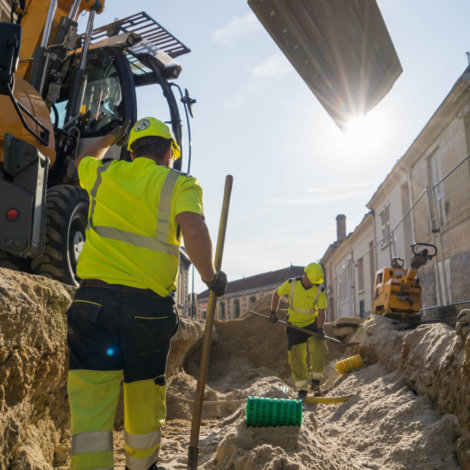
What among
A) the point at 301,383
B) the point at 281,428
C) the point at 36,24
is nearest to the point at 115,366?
the point at 281,428

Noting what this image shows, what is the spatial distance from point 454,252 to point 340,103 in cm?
666

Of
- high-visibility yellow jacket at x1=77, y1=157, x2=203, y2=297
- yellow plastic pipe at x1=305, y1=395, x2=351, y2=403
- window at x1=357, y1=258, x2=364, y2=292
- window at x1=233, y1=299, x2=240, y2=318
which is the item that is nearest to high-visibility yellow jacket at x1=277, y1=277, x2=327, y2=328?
yellow plastic pipe at x1=305, y1=395, x2=351, y2=403

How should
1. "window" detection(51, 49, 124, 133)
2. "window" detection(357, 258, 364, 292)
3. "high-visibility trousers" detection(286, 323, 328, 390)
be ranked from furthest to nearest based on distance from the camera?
"window" detection(357, 258, 364, 292) < "high-visibility trousers" detection(286, 323, 328, 390) < "window" detection(51, 49, 124, 133)

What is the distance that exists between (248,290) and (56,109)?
147ft

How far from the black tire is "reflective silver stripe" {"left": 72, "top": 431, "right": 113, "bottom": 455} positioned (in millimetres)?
2058

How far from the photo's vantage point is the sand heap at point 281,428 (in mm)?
2939

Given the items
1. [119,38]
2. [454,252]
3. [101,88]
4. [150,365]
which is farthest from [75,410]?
[454,252]

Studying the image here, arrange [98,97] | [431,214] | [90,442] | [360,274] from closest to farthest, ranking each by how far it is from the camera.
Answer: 1. [90,442]
2. [98,97]
3. [431,214]
4. [360,274]

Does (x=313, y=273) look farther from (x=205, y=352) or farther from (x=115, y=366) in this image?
(x=115, y=366)

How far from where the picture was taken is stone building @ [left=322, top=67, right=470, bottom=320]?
7.57 m

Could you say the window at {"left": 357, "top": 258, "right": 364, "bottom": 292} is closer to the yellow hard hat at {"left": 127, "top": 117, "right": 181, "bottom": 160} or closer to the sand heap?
the sand heap

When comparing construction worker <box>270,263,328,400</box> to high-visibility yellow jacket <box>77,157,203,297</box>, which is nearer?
high-visibility yellow jacket <box>77,157,203,297</box>

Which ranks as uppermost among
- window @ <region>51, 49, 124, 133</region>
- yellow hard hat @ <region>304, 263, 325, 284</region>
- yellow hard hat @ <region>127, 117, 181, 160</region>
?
window @ <region>51, 49, 124, 133</region>

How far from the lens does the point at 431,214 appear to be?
8.88m
